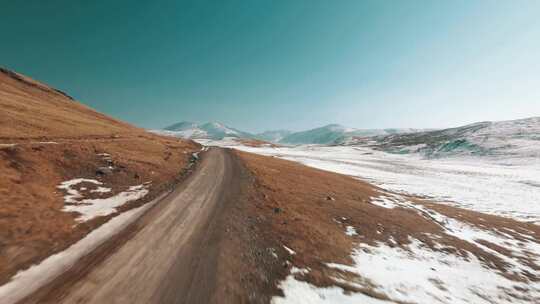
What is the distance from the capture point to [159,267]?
868 centimetres

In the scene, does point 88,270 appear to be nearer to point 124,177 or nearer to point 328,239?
Answer: point 328,239

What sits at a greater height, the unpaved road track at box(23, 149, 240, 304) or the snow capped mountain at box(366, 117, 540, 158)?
the snow capped mountain at box(366, 117, 540, 158)

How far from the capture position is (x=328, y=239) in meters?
13.3

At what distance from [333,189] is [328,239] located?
47.7ft

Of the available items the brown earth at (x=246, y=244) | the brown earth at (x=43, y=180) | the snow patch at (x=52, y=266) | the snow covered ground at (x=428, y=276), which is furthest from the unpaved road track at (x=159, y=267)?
the snow covered ground at (x=428, y=276)

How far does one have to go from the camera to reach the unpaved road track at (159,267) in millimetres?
7023

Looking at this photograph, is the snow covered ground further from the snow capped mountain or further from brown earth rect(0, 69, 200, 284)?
the snow capped mountain

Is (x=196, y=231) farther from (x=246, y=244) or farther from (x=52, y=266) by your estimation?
(x=52, y=266)

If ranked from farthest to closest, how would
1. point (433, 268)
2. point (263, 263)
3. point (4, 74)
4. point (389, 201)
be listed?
point (4, 74) < point (389, 201) < point (433, 268) < point (263, 263)

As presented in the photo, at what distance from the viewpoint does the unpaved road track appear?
23.0ft

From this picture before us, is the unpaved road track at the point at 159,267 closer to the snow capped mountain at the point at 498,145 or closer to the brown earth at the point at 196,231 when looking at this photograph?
the brown earth at the point at 196,231

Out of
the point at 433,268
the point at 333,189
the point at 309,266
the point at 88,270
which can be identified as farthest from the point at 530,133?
the point at 88,270

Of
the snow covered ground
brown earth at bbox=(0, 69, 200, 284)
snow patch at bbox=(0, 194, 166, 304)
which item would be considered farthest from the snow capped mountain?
snow patch at bbox=(0, 194, 166, 304)

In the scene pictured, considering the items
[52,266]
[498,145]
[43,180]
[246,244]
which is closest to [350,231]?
[246,244]
